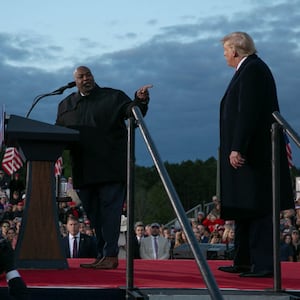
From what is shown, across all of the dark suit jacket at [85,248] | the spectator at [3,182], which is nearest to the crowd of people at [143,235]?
the dark suit jacket at [85,248]

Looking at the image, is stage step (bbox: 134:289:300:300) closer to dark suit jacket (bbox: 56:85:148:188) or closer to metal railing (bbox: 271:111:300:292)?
metal railing (bbox: 271:111:300:292)

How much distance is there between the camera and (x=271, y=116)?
6105 millimetres

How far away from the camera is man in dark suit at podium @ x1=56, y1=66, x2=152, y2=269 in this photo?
6.84 m

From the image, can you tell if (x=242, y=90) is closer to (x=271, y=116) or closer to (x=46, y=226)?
(x=271, y=116)

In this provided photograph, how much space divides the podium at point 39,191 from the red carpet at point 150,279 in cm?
20

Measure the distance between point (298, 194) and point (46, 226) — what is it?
17.0m

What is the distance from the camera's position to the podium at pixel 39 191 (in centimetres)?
677

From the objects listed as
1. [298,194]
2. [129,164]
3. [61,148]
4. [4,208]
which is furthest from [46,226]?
[298,194]

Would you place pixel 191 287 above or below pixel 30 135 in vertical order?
below

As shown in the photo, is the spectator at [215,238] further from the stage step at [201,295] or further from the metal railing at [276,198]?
the stage step at [201,295]

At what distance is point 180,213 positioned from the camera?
15.0 feet

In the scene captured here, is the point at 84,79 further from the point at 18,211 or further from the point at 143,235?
the point at 18,211

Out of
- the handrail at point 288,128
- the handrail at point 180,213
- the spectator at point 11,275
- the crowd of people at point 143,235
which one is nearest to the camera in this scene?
the handrail at point 180,213

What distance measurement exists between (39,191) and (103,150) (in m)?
0.65
